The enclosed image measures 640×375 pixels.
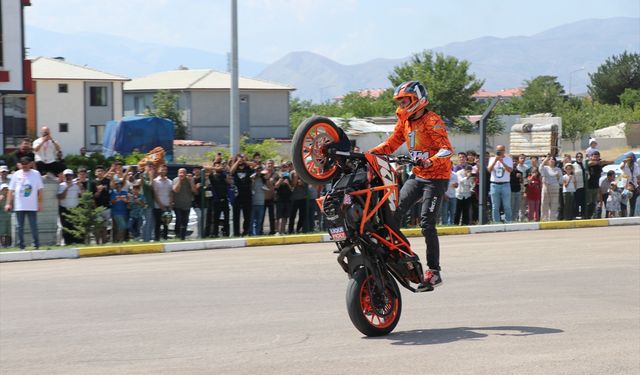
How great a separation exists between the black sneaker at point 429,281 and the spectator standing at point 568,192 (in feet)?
46.6

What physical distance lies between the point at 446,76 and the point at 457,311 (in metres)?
87.9

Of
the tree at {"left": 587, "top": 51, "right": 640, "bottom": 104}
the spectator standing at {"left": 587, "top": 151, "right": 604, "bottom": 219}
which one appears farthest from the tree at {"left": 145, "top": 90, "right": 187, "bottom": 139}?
the spectator standing at {"left": 587, "top": 151, "right": 604, "bottom": 219}

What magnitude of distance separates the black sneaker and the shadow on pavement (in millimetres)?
390

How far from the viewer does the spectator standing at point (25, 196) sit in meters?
17.0

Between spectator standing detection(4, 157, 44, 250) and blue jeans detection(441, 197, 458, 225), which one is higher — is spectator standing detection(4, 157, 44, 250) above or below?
above

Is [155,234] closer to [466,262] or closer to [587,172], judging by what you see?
[466,262]

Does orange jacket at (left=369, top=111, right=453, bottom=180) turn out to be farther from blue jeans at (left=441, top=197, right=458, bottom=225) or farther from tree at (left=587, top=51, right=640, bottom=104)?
tree at (left=587, top=51, right=640, bottom=104)

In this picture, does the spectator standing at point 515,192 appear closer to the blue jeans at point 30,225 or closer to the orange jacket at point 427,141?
the blue jeans at point 30,225

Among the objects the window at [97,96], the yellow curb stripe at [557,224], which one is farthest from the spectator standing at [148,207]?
the window at [97,96]

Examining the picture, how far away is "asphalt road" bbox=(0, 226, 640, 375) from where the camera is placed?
7.71m

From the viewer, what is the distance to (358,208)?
331 inches

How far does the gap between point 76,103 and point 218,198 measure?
60.6 m

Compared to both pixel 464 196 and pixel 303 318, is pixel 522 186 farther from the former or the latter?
pixel 303 318

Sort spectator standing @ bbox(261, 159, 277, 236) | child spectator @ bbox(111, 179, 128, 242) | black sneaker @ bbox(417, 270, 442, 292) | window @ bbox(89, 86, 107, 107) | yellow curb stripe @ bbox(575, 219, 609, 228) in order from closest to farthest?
1. black sneaker @ bbox(417, 270, 442, 292)
2. child spectator @ bbox(111, 179, 128, 242)
3. spectator standing @ bbox(261, 159, 277, 236)
4. yellow curb stripe @ bbox(575, 219, 609, 228)
5. window @ bbox(89, 86, 107, 107)
